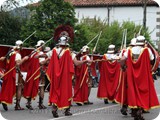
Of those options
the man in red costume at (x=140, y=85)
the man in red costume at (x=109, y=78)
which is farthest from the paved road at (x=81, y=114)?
the man in red costume at (x=109, y=78)

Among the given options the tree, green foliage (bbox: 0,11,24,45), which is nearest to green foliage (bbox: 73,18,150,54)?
green foliage (bbox: 0,11,24,45)

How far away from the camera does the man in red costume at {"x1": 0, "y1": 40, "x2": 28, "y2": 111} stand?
1234 cm

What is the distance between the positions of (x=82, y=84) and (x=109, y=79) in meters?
0.94

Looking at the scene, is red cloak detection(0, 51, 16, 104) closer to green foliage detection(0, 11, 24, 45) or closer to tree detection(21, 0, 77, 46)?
tree detection(21, 0, 77, 46)

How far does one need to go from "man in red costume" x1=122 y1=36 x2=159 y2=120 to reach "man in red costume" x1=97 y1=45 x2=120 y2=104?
3.83 metres

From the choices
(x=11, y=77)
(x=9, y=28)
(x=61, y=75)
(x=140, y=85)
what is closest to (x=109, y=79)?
(x=11, y=77)

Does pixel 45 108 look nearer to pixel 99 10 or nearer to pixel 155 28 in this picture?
pixel 155 28

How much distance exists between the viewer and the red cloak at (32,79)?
1290 cm

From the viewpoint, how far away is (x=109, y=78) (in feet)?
48.0

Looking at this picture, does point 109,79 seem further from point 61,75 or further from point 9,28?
point 9,28

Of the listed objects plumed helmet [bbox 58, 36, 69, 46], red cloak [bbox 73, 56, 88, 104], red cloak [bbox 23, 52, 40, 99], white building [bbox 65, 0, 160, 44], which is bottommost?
white building [bbox 65, 0, 160, 44]

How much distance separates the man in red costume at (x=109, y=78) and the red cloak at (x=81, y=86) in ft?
2.04

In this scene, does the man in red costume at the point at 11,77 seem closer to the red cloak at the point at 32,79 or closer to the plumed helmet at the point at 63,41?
the red cloak at the point at 32,79

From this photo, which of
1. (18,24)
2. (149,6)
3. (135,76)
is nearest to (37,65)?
(135,76)
